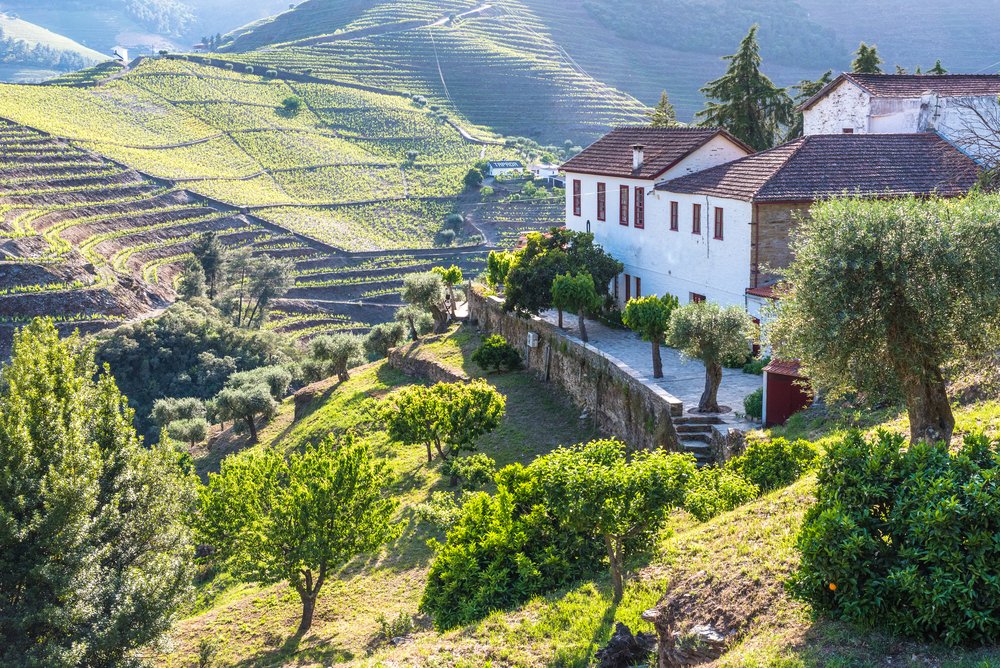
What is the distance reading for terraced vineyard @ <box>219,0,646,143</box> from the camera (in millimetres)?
97500

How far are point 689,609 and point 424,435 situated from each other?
13078 millimetres

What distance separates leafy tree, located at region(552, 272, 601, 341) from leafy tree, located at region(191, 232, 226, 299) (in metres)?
34.0

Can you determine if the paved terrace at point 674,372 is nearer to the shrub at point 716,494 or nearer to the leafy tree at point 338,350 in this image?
the shrub at point 716,494

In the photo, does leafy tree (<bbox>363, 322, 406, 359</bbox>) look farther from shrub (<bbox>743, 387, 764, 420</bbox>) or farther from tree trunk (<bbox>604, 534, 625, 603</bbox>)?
tree trunk (<bbox>604, 534, 625, 603</bbox>)

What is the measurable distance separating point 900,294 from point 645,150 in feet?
66.2

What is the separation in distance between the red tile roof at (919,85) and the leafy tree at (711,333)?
45.7 feet

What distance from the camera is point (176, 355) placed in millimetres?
45125

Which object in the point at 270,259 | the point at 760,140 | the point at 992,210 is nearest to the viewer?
the point at 992,210

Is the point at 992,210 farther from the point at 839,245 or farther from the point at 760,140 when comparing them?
the point at 760,140

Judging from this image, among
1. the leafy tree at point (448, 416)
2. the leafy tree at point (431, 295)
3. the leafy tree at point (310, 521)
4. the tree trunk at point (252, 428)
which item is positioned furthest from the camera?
the leafy tree at point (431, 295)

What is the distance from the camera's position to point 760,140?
39062 millimetres

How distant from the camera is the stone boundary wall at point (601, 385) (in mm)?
18547

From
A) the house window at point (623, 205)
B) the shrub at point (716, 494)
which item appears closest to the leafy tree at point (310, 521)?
the shrub at point (716, 494)

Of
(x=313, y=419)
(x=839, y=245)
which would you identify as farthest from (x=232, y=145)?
(x=839, y=245)
